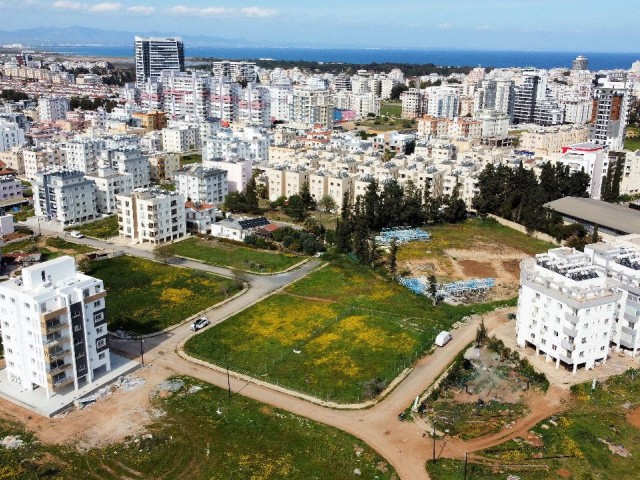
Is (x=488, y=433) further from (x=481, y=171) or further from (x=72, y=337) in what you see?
(x=481, y=171)

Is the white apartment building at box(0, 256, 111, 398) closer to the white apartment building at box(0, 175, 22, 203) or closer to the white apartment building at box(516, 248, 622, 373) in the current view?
the white apartment building at box(516, 248, 622, 373)

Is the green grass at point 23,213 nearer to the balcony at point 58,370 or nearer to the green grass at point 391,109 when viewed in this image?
the balcony at point 58,370

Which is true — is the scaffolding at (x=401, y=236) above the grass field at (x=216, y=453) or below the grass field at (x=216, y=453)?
above

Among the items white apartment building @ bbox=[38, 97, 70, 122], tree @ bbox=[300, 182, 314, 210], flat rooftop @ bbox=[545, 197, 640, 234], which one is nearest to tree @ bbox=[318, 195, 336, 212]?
tree @ bbox=[300, 182, 314, 210]

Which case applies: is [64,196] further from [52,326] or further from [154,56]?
[154,56]

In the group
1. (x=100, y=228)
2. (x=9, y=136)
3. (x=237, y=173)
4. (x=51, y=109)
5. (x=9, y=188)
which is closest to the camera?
(x=100, y=228)

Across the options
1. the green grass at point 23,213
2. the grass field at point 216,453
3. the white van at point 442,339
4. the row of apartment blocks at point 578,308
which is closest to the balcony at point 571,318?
the row of apartment blocks at point 578,308

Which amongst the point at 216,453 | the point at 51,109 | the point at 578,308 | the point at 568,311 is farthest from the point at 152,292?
the point at 51,109

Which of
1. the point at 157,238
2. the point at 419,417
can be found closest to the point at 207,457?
the point at 419,417
